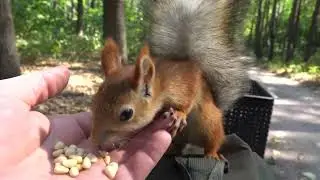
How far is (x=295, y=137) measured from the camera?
13.8 ft

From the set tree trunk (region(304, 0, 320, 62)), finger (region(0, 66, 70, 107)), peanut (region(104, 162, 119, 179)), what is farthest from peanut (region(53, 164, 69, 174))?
tree trunk (region(304, 0, 320, 62))

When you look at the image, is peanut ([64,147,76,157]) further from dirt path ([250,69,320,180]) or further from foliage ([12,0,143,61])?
foliage ([12,0,143,61])

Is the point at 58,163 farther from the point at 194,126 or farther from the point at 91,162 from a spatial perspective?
A: the point at 194,126

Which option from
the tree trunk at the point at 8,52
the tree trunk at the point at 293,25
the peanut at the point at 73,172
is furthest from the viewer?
the tree trunk at the point at 293,25

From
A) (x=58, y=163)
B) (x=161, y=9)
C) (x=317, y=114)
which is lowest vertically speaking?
(x=317, y=114)

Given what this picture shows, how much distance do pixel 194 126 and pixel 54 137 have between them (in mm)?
522

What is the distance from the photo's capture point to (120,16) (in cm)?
537

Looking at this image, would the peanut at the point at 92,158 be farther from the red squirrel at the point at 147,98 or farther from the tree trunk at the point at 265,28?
the tree trunk at the point at 265,28

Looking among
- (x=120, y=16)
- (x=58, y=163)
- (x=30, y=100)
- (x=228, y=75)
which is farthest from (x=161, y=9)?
(x=120, y=16)

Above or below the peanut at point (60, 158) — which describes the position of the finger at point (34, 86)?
above

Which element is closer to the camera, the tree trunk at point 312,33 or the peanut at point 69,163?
the peanut at point 69,163

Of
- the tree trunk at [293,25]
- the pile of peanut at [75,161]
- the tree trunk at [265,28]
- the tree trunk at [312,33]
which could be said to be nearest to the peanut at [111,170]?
the pile of peanut at [75,161]

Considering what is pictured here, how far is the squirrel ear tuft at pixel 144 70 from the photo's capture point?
Result: 140 centimetres

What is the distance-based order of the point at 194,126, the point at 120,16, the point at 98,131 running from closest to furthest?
the point at 98,131 → the point at 194,126 → the point at 120,16
